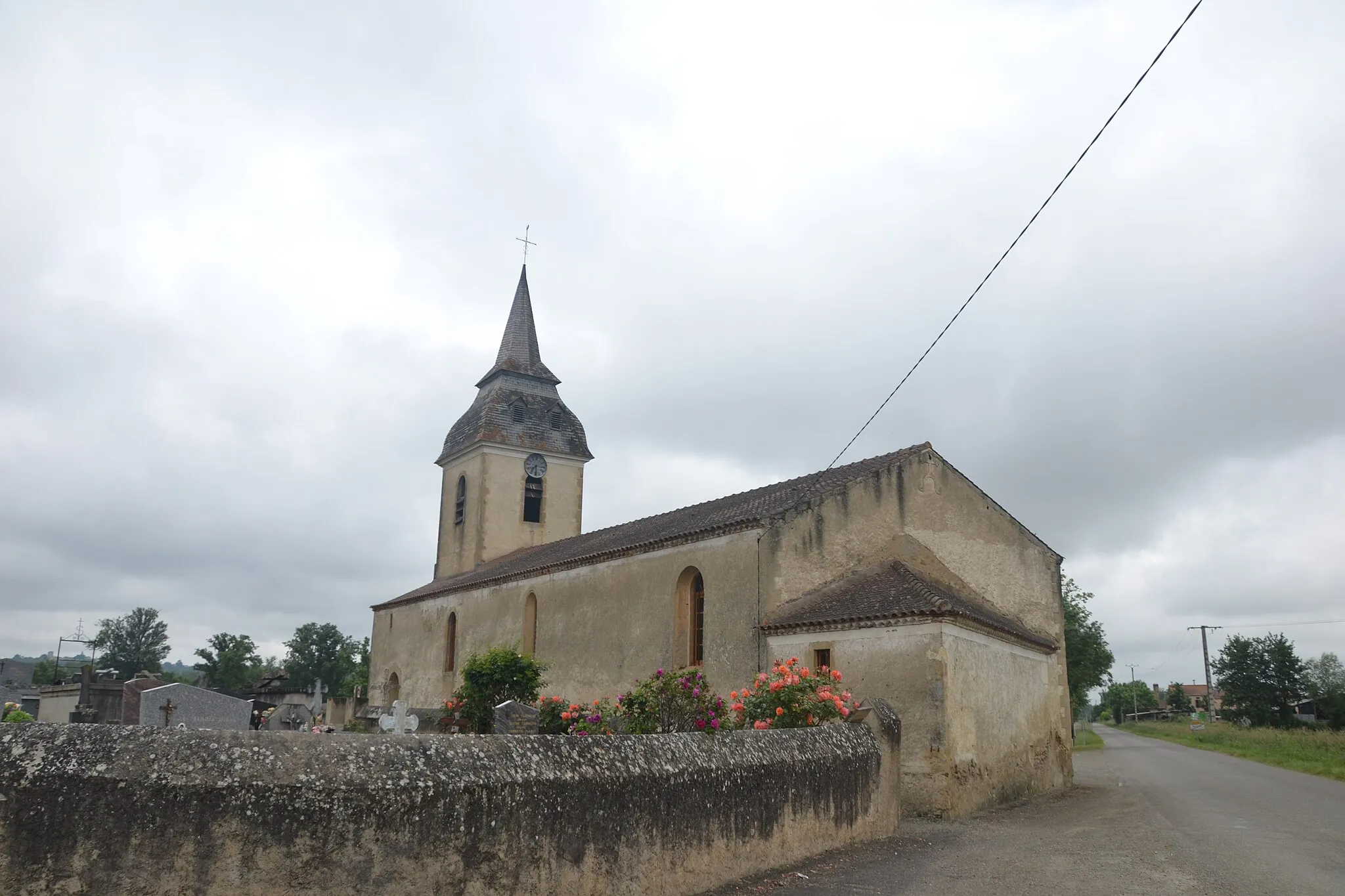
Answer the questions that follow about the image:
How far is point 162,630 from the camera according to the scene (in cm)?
9738

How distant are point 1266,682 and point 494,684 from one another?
210 ft

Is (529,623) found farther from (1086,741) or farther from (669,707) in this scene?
(1086,741)

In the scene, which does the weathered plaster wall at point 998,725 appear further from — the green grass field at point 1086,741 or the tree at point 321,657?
the tree at point 321,657

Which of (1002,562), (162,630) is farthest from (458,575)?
(162,630)

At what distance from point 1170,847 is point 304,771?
35.9 feet

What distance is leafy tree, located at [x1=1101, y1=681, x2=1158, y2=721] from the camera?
13450 centimetres

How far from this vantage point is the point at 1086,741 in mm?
55906

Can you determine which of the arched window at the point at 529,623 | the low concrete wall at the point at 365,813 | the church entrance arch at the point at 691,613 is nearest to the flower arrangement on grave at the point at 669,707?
the low concrete wall at the point at 365,813

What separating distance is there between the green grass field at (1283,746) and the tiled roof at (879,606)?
14.4 m

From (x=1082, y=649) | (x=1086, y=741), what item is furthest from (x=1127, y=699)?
(x=1082, y=649)

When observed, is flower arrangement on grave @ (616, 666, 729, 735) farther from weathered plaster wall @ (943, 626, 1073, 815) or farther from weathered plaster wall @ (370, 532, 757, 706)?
weathered plaster wall @ (370, 532, 757, 706)

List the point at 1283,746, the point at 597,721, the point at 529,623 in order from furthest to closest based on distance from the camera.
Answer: the point at 1283,746
the point at 529,623
the point at 597,721

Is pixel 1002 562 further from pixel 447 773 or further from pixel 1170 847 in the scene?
pixel 447 773

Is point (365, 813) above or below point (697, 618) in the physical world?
below
